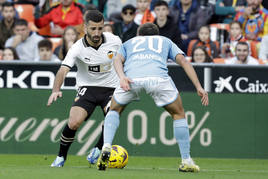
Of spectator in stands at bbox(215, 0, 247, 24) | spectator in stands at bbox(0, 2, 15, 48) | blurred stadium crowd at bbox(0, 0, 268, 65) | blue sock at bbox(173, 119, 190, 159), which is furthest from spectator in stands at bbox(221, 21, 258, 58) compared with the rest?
blue sock at bbox(173, 119, 190, 159)

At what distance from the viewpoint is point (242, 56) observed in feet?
44.1

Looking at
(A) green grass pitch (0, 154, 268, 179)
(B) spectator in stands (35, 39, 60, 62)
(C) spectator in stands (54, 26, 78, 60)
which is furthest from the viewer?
(C) spectator in stands (54, 26, 78, 60)

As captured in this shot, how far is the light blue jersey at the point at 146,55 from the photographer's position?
27.2 ft

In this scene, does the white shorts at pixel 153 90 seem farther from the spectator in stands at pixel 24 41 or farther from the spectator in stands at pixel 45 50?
the spectator in stands at pixel 24 41

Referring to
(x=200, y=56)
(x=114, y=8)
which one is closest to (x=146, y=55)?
(x=200, y=56)

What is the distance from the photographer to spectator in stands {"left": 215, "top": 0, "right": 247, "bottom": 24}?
16047 millimetres

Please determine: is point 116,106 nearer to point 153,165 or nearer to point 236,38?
point 153,165

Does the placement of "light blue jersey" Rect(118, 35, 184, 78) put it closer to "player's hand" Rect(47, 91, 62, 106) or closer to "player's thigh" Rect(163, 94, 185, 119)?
"player's thigh" Rect(163, 94, 185, 119)

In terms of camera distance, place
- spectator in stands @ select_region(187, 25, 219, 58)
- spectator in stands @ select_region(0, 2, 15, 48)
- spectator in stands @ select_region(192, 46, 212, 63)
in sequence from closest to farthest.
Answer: spectator in stands @ select_region(192, 46, 212, 63)
spectator in stands @ select_region(187, 25, 219, 58)
spectator in stands @ select_region(0, 2, 15, 48)

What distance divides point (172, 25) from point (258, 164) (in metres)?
3.99

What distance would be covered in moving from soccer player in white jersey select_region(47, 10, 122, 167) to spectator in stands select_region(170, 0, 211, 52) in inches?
222

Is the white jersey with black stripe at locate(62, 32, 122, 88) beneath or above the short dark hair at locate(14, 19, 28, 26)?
beneath

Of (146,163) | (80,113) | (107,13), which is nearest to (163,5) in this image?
(107,13)

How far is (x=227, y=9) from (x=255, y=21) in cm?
122
